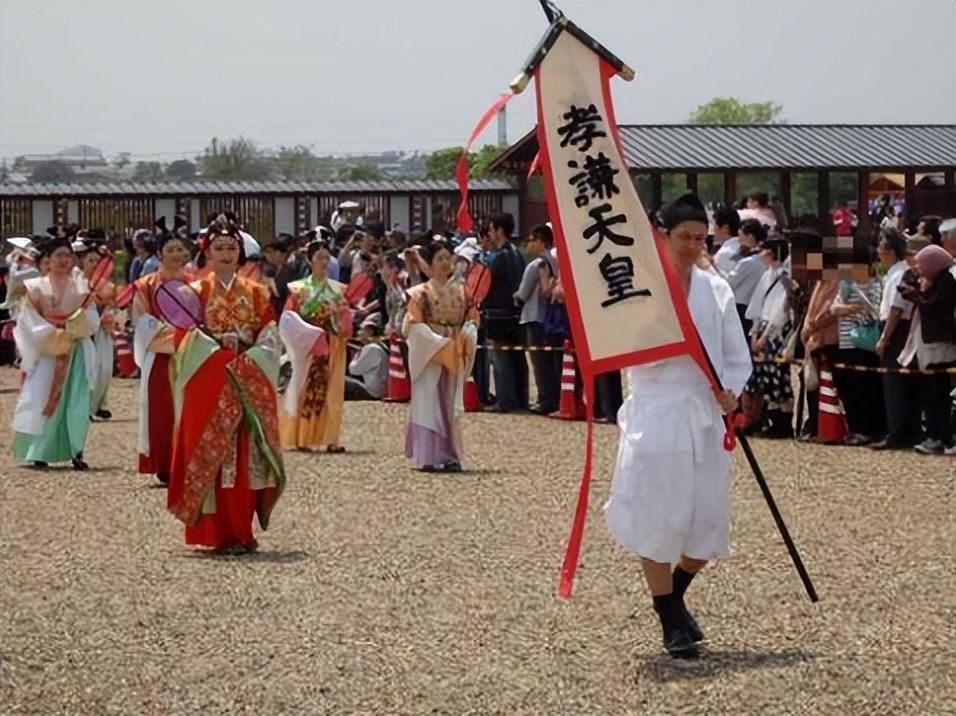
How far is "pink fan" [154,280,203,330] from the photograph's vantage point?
10.5 m

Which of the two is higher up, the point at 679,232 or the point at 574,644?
the point at 679,232

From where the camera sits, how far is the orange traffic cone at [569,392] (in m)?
17.4

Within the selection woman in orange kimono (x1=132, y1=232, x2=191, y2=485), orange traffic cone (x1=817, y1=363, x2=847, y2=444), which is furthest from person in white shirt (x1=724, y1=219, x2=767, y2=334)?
woman in orange kimono (x1=132, y1=232, x2=191, y2=485)

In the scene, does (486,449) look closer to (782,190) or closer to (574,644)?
(574,644)

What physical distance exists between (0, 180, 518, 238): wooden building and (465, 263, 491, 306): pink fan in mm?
17430

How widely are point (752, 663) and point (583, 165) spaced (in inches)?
75.7

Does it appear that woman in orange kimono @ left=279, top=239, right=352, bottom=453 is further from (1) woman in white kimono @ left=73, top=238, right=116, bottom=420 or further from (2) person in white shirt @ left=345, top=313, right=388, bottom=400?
(2) person in white shirt @ left=345, top=313, right=388, bottom=400

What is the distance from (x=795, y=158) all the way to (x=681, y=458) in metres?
20.5

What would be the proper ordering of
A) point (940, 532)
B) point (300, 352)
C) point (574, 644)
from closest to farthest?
point (574, 644)
point (940, 532)
point (300, 352)

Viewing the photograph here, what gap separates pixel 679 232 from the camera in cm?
749

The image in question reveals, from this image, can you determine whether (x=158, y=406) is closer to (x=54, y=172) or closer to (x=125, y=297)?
(x=125, y=297)

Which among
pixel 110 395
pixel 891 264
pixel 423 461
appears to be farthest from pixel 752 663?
pixel 110 395

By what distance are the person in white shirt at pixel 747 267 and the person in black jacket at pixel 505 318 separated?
2.97 metres

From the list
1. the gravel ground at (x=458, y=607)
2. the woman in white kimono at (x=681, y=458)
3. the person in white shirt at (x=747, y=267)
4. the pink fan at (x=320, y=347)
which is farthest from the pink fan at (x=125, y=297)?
the woman in white kimono at (x=681, y=458)
